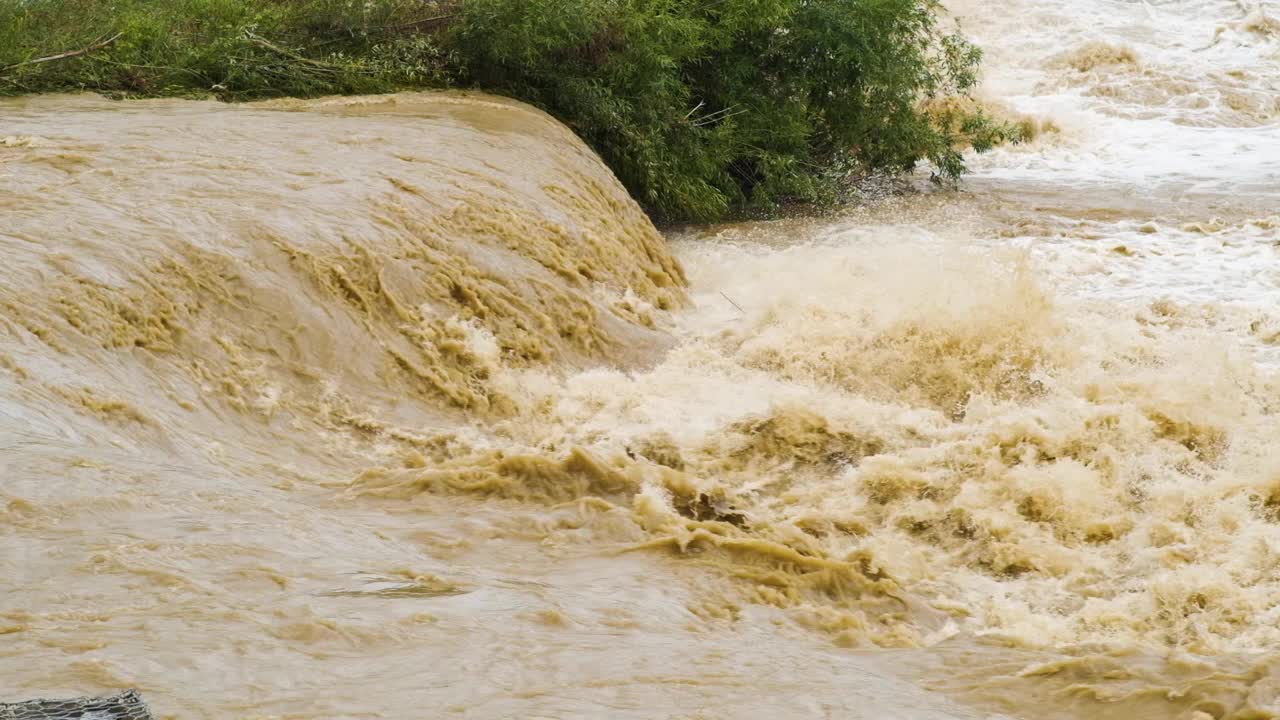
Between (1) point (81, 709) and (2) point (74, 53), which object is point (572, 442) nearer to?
(1) point (81, 709)

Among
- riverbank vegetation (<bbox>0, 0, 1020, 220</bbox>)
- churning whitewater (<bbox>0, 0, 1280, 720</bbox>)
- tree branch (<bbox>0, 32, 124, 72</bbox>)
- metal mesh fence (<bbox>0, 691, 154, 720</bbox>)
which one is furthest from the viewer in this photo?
riverbank vegetation (<bbox>0, 0, 1020, 220</bbox>)

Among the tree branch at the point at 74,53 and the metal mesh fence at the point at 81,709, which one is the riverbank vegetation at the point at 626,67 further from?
the metal mesh fence at the point at 81,709

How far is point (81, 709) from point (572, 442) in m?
3.33

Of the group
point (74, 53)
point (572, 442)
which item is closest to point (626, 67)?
point (74, 53)

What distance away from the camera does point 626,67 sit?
9.20 meters

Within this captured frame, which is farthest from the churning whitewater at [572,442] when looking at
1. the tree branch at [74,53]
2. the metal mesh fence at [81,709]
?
the tree branch at [74,53]

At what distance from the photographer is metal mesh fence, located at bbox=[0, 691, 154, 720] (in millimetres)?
A: 2264

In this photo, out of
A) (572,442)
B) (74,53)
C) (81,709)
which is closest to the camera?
(81,709)

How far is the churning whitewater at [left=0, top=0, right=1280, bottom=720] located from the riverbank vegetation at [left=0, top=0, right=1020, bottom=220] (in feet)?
1.55

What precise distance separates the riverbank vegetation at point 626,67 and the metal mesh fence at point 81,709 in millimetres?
6391

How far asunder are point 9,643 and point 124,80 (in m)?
6.21

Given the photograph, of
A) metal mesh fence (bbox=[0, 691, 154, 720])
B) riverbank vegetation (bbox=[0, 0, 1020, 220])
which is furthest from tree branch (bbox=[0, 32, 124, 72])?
metal mesh fence (bbox=[0, 691, 154, 720])

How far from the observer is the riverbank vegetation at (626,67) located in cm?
831

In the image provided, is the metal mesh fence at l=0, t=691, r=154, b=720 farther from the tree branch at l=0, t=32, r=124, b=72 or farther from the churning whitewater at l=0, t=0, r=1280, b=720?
the tree branch at l=0, t=32, r=124, b=72
